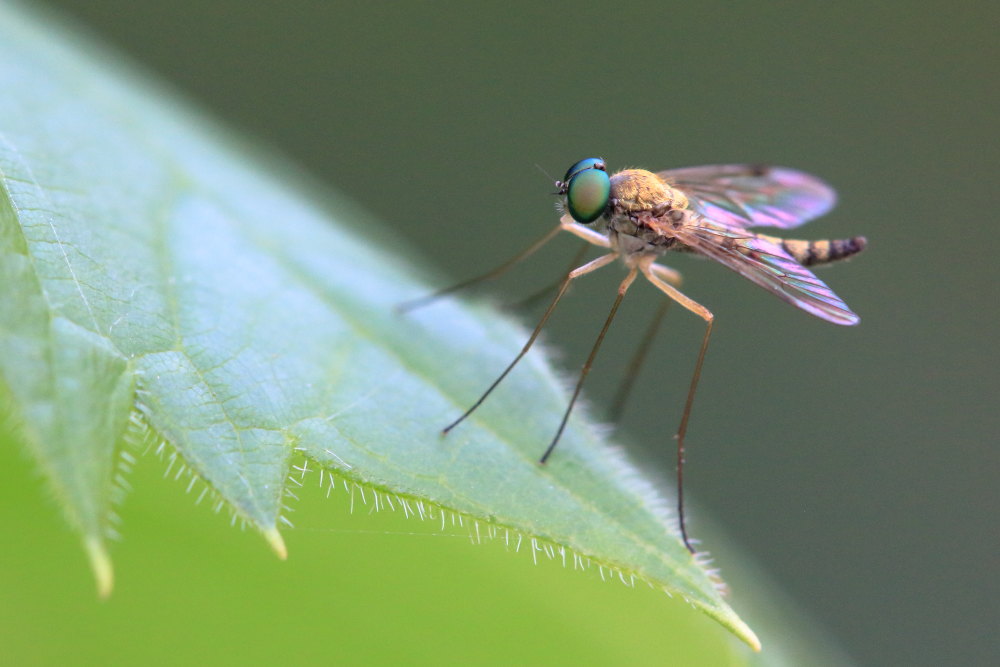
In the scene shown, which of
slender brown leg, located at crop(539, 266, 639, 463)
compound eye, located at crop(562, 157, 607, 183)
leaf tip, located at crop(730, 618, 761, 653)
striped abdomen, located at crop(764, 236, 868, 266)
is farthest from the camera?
striped abdomen, located at crop(764, 236, 868, 266)

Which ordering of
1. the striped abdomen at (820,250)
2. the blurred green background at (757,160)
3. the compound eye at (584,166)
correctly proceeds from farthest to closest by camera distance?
the blurred green background at (757,160) < the striped abdomen at (820,250) < the compound eye at (584,166)

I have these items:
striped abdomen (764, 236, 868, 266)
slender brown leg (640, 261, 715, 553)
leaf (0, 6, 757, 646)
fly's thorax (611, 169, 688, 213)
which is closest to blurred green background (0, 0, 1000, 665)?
slender brown leg (640, 261, 715, 553)

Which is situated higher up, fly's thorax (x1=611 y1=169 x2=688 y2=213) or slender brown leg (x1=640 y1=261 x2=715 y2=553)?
fly's thorax (x1=611 y1=169 x2=688 y2=213)

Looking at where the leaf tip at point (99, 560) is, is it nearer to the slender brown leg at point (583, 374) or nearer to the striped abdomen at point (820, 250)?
the slender brown leg at point (583, 374)

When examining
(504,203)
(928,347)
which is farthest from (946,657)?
(504,203)

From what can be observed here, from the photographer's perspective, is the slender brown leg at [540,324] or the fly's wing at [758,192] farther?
the fly's wing at [758,192]

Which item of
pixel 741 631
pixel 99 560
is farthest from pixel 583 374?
pixel 99 560

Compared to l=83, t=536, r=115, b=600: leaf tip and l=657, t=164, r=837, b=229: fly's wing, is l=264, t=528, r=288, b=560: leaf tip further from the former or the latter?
l=657, t=164, r=837, b=229: fly's wing

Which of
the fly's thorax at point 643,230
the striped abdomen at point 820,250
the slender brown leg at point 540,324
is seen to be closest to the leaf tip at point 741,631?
the slender brown leg at point 540,324
